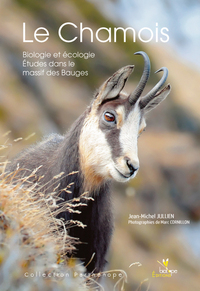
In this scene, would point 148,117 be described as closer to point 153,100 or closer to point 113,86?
point 153,100

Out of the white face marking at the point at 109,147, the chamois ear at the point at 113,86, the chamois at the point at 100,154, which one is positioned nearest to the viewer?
the white face marking at the point at 109,147

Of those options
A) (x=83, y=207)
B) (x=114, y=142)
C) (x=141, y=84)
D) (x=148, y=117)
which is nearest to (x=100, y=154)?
(x=114, y=142)

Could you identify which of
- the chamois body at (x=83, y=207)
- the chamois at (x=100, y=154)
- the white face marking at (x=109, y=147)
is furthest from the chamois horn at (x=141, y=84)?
the chamois body at (x=83, y=207)

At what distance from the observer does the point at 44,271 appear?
357 centimetres

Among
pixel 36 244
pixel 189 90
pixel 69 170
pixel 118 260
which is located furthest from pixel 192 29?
pixel 36 244

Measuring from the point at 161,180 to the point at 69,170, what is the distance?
14893 millimetres

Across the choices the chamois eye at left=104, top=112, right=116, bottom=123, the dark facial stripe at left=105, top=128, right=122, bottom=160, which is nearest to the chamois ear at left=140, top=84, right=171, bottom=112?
the chamois eye at left=104, top=112, right=116, bottom=123

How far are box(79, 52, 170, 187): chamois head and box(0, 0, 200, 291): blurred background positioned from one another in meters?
9.07

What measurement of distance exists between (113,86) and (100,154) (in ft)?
4.04

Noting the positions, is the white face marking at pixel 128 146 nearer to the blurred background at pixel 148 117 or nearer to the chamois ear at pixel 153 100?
the chamois ear at pixel 153 100

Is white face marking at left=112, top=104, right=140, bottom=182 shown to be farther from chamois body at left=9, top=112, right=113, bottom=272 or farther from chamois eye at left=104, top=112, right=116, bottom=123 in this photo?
chamois body at left=9, top=112, right=113, bottom=272

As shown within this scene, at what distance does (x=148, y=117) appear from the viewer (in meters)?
15.7

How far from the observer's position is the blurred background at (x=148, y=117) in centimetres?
1616

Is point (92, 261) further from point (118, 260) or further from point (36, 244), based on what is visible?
point (118, 260)
